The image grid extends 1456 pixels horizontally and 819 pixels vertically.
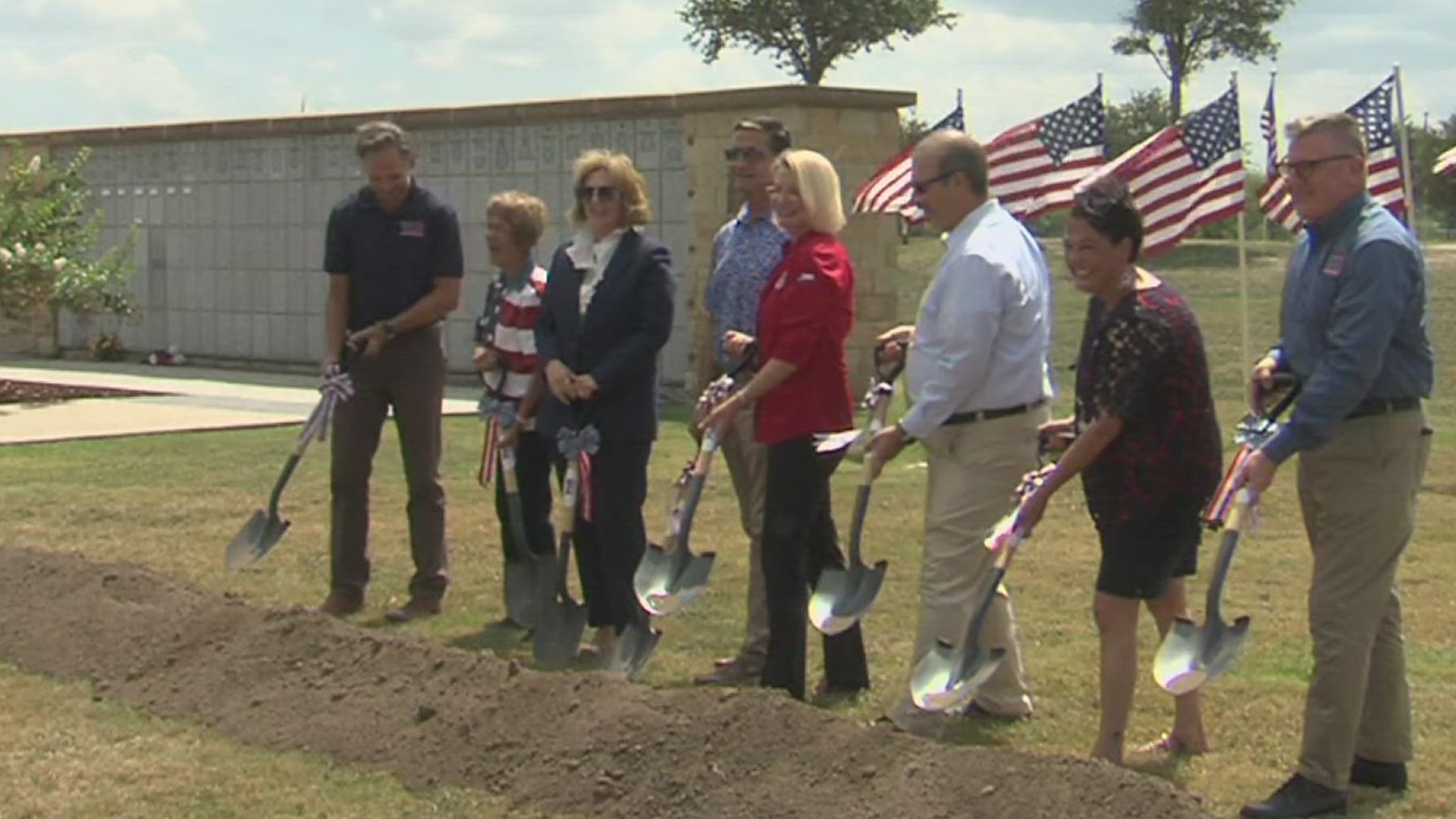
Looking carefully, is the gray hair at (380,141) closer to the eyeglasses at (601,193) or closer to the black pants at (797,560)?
the eyeglasses at (601,193)

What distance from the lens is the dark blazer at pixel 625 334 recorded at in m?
7.38

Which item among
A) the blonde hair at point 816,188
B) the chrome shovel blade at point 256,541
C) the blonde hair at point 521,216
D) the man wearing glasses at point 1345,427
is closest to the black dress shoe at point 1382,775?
the man wearing glasses at point 1345,427

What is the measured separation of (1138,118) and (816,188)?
62030 mm

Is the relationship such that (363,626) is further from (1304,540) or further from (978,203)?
(1304,540)

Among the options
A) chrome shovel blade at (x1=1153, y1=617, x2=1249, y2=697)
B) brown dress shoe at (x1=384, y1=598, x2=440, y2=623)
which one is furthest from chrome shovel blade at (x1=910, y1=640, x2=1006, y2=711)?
brown dress shoe at (x1=384, y1=598, x2=440, y2=623)

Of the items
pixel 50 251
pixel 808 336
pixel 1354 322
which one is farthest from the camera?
pixel 50 251

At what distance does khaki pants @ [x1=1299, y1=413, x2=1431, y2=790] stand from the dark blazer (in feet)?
7.99

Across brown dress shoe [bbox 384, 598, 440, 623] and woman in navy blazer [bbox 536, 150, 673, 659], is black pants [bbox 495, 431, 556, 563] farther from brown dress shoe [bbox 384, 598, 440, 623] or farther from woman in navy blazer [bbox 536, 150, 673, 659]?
woman in navy blazer [bbox 536, 150, 673, 659]

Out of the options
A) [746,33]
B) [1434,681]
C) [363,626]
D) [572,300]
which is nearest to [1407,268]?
[1434,681]

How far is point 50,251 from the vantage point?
1928 centimetres

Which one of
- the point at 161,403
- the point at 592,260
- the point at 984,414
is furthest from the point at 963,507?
the point at 161,403

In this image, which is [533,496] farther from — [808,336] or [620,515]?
[808,336]

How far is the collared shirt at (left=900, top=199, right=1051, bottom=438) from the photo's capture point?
614 cm

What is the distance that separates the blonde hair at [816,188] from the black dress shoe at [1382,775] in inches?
88.3
